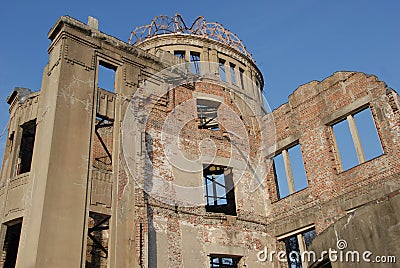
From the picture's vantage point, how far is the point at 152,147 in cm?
1452

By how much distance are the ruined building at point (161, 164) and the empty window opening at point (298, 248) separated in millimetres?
159

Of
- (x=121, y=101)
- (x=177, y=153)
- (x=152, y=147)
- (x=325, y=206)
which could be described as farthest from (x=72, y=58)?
(x=325, y=206)

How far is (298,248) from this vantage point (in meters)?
20.7

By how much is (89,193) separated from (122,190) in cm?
115

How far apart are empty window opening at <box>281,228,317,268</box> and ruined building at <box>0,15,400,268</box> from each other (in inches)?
6.3

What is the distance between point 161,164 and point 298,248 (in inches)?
405

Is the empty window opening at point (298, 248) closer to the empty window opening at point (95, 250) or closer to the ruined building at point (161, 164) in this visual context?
the ruined building at point (161, 164)

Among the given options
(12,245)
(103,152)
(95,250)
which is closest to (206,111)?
Result: (103,152)

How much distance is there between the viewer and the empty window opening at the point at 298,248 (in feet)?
48.4

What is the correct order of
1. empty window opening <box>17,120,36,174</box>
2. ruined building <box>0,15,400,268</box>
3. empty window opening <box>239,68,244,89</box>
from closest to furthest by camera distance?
ruined building <box>0,15,400,268</box>, empty window opening <box>17,120,36,174</box>, empty window opening <box>239,68,244,89</box>

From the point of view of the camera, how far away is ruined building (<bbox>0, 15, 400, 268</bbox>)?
11.8 metres

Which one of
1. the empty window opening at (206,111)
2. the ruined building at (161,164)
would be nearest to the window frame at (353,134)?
the ruined building at (161,164)

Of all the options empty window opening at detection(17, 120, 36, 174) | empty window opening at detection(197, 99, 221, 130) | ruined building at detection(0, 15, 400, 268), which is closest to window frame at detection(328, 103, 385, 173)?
ruined building at detection(0, 15, 400, 268)

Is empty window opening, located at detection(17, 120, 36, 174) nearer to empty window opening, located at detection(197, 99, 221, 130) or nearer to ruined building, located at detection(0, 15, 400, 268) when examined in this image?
ruined building, located at detection(0, 15, 400, 268)
